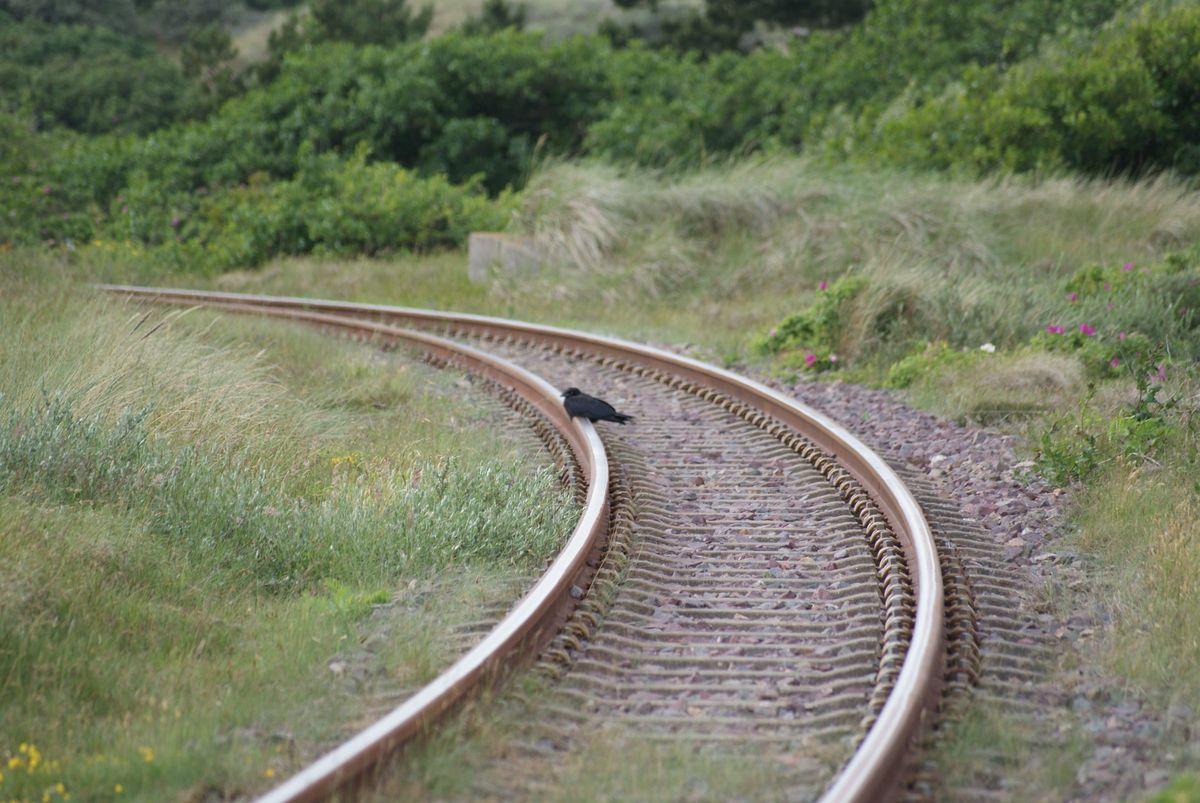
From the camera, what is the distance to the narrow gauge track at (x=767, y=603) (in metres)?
3.91

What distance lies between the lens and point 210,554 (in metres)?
5.16

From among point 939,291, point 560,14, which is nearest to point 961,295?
point 939,291

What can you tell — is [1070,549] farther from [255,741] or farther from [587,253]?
[587,253]

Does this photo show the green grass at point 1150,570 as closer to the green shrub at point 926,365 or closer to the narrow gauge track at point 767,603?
the narrow gauge track at point 767,603

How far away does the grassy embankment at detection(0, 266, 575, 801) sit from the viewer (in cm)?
370

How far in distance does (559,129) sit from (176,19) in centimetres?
2483

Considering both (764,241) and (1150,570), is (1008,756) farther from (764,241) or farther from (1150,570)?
(764,241)

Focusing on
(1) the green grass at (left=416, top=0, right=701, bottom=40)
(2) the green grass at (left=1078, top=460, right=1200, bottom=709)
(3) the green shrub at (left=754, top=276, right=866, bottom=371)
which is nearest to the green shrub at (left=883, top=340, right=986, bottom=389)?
(3) the green shrub at (left=754, top=276, right=866, bottom=371)

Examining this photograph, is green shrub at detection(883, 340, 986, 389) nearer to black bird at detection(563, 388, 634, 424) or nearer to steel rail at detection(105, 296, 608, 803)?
black bird at detection(563, 388, 634, 424)

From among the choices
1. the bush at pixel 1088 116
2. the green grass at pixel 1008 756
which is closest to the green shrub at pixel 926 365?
the green grass at pixel 1008 756

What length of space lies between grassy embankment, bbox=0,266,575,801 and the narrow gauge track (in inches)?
20.2

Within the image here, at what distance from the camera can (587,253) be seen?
15086 mm

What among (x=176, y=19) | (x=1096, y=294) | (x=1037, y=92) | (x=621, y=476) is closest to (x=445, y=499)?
(x=621, y=476)

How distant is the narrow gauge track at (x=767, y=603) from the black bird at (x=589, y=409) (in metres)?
0.17
